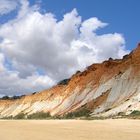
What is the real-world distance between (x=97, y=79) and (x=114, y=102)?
69.8 ft

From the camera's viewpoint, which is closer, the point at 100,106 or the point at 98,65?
the point at 100,106

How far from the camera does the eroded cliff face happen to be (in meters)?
66.3

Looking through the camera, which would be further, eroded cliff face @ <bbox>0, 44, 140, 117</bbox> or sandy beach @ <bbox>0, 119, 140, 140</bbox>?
eroded cliff face @ <bbox>0, 44, 140, 117</bbox>

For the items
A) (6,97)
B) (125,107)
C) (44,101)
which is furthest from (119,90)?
(6,97)

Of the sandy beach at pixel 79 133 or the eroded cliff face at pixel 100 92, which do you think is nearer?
the sandy beach at pixel 79 133

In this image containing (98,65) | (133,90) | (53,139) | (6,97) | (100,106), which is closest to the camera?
(53,139)

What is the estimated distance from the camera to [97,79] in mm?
90188

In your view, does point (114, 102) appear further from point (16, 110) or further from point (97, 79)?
point (16, 110)

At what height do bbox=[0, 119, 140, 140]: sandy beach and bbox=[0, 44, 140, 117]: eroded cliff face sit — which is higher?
bbox=[0, 44, 140, 117]: eroded cliff face

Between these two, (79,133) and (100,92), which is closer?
(79,133)

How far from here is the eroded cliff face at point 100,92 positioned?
66.3m

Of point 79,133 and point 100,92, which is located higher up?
point 100,92

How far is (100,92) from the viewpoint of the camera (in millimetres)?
81312

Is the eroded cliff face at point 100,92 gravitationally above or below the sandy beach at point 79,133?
above
